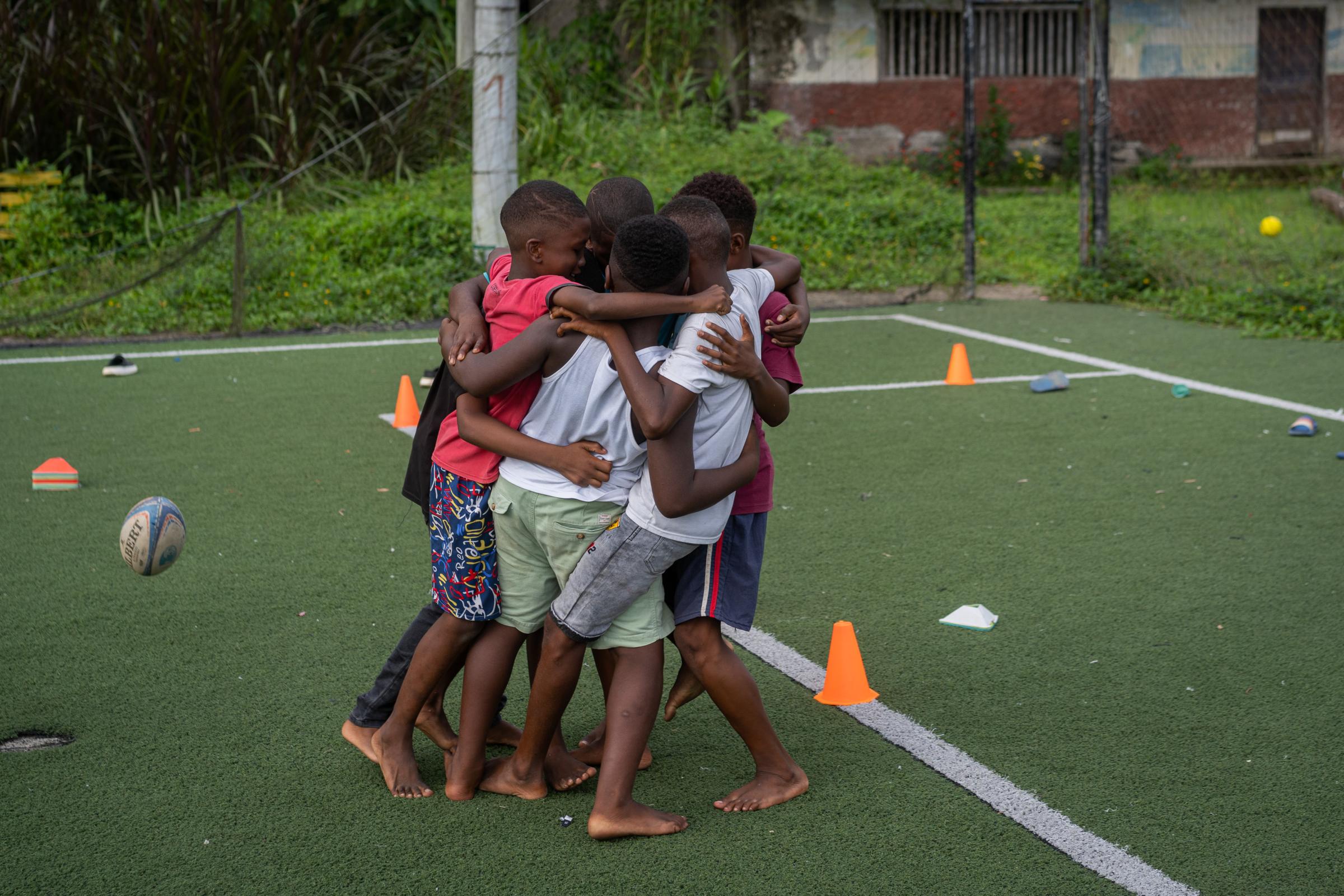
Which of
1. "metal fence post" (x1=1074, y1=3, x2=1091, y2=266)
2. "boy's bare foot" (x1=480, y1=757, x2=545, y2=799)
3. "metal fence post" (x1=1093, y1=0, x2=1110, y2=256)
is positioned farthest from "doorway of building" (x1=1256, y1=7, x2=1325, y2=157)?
"boy's bare foot" (x1=480, y1=757, x2=545, y2=799)

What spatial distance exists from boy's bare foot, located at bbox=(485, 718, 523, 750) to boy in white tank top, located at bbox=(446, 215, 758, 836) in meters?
0.34

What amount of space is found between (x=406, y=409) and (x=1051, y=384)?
3.75 m

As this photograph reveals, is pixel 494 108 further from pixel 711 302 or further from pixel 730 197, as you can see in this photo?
pixel 711 302

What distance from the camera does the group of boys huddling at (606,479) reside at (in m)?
2.84

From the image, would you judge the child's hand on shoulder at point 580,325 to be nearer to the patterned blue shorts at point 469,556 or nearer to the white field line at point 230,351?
the patterned blue shorts at point 469,556

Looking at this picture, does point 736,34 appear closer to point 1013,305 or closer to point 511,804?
point 1013,305

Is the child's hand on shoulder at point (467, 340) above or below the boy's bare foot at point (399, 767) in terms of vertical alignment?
above

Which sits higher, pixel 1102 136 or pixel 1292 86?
pixel 1292 86

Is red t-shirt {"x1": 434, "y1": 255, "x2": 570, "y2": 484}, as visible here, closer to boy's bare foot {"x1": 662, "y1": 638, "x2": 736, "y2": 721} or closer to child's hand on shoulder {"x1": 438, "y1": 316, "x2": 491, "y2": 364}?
child's hand on shoulder {"x1": 438, "y1": 316, "x2": 491, "y2": 364}

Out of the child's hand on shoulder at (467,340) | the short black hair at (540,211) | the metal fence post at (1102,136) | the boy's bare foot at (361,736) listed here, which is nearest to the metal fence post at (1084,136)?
the metal fence post at (1102,136)

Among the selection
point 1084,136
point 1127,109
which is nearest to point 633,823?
point 1084,136

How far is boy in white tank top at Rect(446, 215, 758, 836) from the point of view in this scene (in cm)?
286

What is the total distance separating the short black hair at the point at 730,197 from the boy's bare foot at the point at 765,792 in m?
1.31

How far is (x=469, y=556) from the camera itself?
3088 mm
